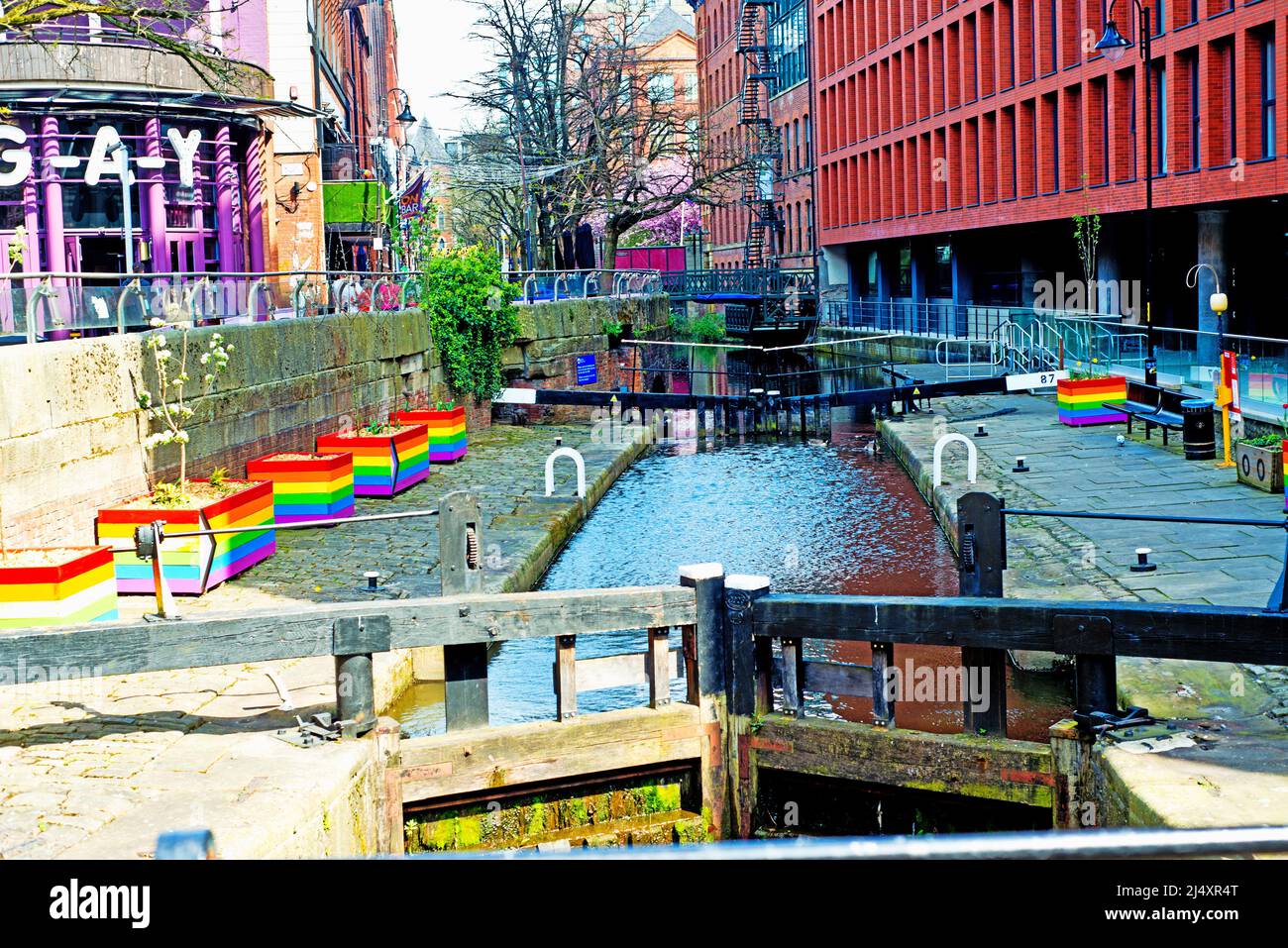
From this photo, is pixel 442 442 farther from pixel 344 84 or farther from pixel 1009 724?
pixel 344 84

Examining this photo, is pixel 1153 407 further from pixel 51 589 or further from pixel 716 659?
pixel 51 589

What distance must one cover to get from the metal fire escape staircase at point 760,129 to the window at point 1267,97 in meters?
49.2

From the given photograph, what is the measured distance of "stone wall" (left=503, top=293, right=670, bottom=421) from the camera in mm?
33781

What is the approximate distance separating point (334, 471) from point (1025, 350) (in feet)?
72.0

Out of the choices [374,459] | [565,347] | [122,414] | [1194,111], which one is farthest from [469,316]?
[122,414]

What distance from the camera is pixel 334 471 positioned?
15758mm

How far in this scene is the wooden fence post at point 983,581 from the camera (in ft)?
27.8

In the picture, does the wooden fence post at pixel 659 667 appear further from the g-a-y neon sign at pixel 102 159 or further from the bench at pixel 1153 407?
the g-a-y neon sign at pixel 102 159

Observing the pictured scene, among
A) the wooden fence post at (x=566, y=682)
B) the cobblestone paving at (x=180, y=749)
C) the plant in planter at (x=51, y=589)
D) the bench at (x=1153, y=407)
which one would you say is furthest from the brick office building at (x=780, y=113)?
the wooden fence post at (x=566, y=682)

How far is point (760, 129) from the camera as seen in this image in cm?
8069

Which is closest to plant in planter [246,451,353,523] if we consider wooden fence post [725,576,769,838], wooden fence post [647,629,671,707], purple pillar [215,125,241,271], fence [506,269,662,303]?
wooden fence post [647,629,671,707]
